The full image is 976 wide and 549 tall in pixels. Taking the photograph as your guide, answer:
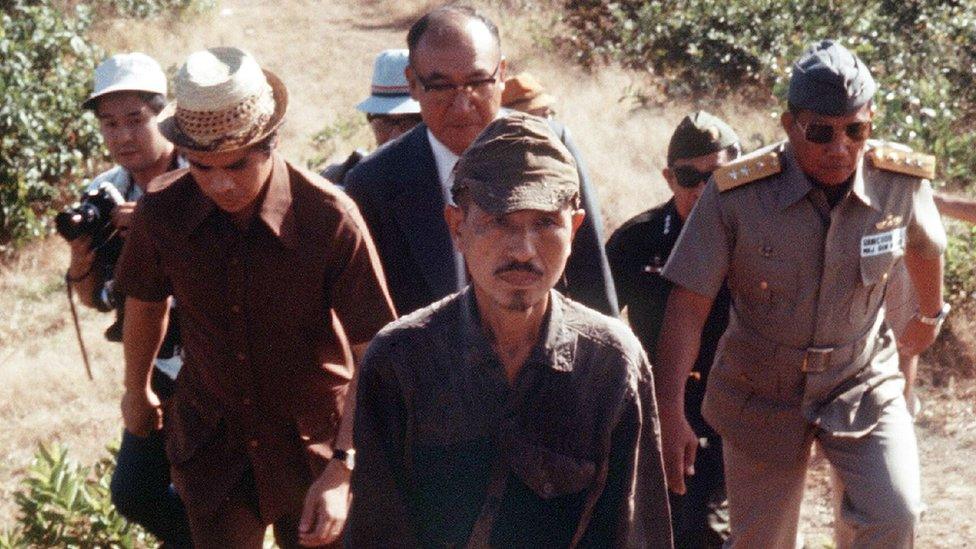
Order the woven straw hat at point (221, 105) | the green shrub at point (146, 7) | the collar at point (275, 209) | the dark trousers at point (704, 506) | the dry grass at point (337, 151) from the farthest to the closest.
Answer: the green shrub at point (146, 7), the dry grass at point (337, 151), the dark trousers at point (704, 506), the collar at point (275, 209), the woven straw hat at point (221, 105)

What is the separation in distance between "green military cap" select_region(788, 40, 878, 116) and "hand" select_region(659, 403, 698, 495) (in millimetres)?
951

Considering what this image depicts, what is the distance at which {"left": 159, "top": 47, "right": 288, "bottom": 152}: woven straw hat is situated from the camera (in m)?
3.52

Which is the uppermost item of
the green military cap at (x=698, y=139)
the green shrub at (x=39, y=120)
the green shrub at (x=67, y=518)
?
the green military cap at (x=698, y=139)

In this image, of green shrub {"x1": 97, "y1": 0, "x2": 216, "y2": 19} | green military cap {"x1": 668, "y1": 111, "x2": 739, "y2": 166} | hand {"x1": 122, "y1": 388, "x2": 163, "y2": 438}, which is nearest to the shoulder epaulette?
green military cap {"x1": 668, "y1": 111, "x2": 739, "y2": 166}

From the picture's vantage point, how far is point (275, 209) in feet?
11.9

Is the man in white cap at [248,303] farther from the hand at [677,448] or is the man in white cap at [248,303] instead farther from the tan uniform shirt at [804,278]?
the tan uniform shirt at [804,278]

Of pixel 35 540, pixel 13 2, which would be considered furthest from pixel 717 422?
pixel 13 2

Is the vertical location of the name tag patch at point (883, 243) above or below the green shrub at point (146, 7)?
above

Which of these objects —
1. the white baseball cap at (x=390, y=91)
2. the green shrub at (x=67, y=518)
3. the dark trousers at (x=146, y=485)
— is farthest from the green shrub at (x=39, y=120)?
the dark trousers at (x=146, y=485)

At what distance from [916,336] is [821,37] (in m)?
7.47

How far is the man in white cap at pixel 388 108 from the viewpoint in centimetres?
567

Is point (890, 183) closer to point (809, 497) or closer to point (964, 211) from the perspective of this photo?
point (964, 211)

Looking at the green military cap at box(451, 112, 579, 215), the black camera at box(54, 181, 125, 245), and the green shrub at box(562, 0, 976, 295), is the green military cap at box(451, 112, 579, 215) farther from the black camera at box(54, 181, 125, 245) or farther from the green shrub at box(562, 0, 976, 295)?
the green shrub at box(562, 0, 976, 295)

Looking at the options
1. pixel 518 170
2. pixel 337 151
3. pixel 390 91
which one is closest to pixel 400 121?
pixel 390 91
